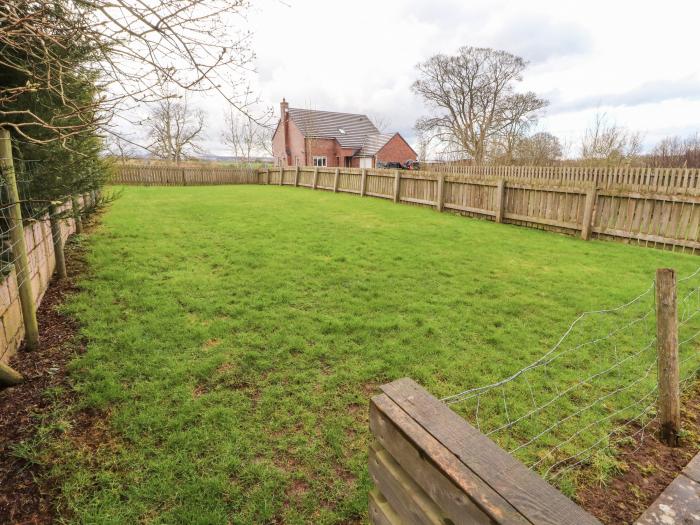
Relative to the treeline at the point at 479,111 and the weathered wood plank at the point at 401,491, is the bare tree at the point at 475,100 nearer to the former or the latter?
the treeline at the point at 479,111

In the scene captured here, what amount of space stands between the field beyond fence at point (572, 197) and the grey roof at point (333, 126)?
19541 mm

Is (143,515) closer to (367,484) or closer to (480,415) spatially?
(367,484)

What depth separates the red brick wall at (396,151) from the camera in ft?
116

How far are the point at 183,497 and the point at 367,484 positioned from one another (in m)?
1.04

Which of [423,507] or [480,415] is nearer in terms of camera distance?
[423,507]

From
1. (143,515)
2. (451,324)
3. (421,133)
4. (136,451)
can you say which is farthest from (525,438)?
(421,133)

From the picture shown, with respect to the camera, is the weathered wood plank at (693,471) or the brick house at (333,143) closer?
the weathered wood plank at (693,471)

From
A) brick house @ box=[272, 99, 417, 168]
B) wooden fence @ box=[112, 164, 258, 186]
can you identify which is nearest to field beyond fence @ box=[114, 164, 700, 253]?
wooden fence @ box=[112, 164, 258, 186]

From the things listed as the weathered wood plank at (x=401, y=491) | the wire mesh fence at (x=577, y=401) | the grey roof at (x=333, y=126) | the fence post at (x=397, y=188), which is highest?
the grey roof at (x=333, y=126)

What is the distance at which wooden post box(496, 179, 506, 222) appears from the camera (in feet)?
34.1

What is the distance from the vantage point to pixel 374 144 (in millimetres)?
35906

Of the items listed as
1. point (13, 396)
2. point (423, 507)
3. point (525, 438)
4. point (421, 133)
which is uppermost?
point (421, 133)

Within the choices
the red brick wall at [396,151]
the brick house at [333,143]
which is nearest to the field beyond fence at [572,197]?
the brick house at [333,143]

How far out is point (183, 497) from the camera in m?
2.09
